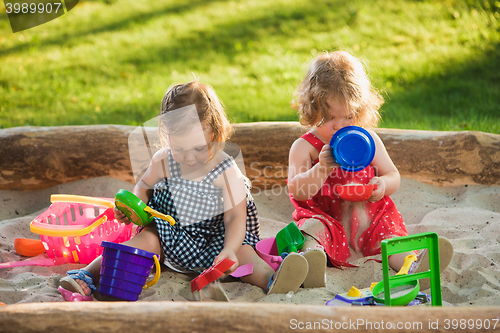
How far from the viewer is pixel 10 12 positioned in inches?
291

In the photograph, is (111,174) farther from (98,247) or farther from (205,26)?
(205,26)

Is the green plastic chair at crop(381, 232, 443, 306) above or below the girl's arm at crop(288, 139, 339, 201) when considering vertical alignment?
below

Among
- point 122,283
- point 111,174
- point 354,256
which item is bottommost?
point 354,256

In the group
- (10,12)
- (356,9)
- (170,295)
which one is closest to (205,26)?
(356,9)

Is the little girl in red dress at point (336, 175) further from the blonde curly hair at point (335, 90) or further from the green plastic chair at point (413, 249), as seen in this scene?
the green plastic chair at point (413, 249)

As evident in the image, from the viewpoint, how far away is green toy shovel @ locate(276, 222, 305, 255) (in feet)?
5.84

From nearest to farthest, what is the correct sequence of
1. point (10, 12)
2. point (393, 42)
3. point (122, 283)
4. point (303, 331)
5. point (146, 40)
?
point (303, 331) < point (122, 283) < point (393, 42) < point (146, 40) < point (10, 12)

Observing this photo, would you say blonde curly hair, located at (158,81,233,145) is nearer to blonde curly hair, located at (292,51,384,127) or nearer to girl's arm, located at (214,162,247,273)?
girl's arm, located at (214,162,247,273)

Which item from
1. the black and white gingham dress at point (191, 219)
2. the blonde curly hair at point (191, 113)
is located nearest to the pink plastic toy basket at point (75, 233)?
the black and white gingham dress at point (191, 219)

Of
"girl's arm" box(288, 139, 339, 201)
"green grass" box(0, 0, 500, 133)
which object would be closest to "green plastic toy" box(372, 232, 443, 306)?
"girl's arm" box(288, 139, 339, 201)

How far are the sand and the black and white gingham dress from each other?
3.9 inches

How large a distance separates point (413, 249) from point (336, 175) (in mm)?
770

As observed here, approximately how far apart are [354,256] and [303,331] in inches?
41.1

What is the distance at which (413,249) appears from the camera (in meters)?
1.33
